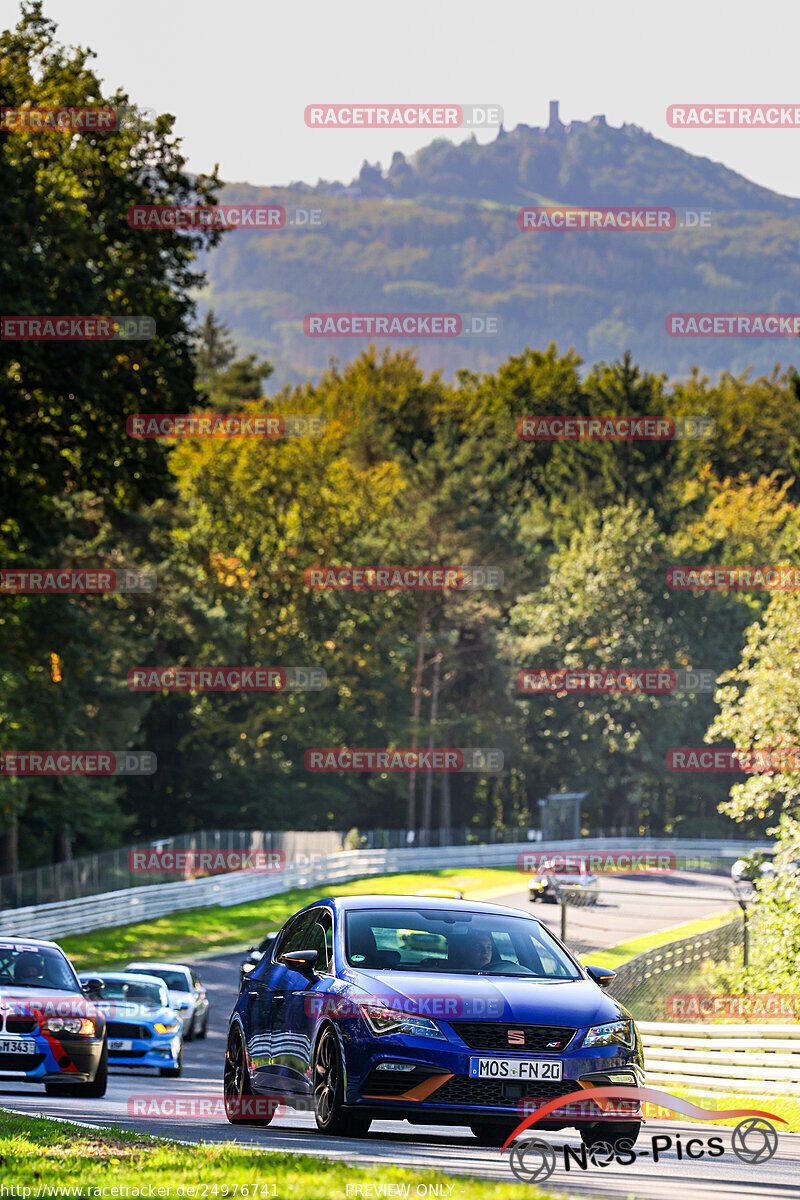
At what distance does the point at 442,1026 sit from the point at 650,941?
33250mm

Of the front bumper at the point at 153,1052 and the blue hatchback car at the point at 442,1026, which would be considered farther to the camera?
the front bumper at the point at 153,1052

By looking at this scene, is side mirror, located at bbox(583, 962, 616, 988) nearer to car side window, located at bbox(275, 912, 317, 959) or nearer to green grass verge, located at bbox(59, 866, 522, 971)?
car side window, located at bbox(275, 912, 317, 959)

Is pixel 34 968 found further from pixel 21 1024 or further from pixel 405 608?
pixel 405 608

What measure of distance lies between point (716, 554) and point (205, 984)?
52907mm

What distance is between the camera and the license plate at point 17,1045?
14.4 metres

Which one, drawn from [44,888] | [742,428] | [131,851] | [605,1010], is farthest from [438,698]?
[605,1010]

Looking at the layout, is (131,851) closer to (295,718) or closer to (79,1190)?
(295,718)

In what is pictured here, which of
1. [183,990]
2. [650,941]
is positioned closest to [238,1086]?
[183,990]

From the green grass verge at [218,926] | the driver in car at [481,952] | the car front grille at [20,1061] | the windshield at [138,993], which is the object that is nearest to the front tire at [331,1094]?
the driver in car at [481,952]

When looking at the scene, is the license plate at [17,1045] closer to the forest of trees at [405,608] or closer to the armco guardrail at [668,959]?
the armco guardrail at [668,959]

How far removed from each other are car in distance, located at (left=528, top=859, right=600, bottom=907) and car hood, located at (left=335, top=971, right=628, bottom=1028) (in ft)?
128

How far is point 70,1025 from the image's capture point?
14500 millimetres

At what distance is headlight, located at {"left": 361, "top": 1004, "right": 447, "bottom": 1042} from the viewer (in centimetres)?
895

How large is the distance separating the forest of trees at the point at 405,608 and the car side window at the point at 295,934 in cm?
2432
